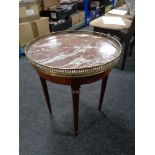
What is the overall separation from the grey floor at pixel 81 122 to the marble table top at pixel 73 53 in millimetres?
573

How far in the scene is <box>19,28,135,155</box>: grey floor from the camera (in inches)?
50.6

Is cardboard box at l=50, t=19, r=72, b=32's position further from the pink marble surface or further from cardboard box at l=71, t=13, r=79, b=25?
the pink marble surface

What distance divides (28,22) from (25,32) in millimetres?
136

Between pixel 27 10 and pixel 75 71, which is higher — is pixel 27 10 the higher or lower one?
the higher one

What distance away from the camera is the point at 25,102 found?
1705 millimetres

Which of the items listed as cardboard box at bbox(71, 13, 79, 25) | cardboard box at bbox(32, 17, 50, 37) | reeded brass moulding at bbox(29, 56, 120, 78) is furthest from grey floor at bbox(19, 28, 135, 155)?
cardboard box at bbox(71, 13, 79, 25)

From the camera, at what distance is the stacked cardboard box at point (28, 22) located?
2.42 meters

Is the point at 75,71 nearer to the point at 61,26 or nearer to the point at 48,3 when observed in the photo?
the point at 61,26

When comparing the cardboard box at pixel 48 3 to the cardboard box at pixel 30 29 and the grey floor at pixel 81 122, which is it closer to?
the cardboard box at pixel 30 29

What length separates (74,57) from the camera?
1.11 meters

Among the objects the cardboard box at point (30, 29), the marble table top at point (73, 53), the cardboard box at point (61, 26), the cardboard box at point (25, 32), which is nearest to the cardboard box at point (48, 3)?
the cardboard box at point (61, 26)

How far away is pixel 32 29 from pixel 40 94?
1097mm

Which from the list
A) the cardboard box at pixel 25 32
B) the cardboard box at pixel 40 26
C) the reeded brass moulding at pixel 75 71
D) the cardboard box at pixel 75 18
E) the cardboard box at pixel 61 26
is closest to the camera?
the reeded brass moulding at pixel 75 71

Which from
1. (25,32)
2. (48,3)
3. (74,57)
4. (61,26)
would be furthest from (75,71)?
(48,3)
